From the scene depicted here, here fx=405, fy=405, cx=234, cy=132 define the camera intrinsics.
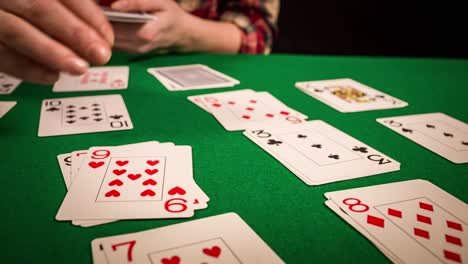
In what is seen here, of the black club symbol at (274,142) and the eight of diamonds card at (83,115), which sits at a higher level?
the black club symbol at (274,142)

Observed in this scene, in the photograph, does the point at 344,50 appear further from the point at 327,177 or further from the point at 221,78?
the point at 327,177

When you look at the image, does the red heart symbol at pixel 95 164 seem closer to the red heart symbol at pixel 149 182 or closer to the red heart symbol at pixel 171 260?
the red heart symbol at pixel 149 182

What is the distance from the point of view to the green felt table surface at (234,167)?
0.76m

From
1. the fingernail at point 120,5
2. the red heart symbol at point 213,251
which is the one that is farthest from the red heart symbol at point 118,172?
the fingernail at point 120,5

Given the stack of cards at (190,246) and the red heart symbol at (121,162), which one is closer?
the stack of cards at (190,246)

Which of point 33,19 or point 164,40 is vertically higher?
point 33,19

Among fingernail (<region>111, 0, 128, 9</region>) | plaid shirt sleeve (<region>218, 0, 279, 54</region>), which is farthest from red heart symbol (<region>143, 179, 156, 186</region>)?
plaid shirt sleeve (<region>218, 0, 279, 54</region>)

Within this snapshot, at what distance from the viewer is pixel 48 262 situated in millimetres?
702

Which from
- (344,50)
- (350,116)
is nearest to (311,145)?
(350,116)

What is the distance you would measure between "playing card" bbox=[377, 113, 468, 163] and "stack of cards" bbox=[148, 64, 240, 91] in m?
0.68

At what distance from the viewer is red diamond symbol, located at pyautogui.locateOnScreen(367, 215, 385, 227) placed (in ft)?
2.70

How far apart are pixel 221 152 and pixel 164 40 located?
1145 mm

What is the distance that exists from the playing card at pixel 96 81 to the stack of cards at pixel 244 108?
1.18 feet

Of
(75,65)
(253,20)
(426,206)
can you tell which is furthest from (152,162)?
(253,20)
